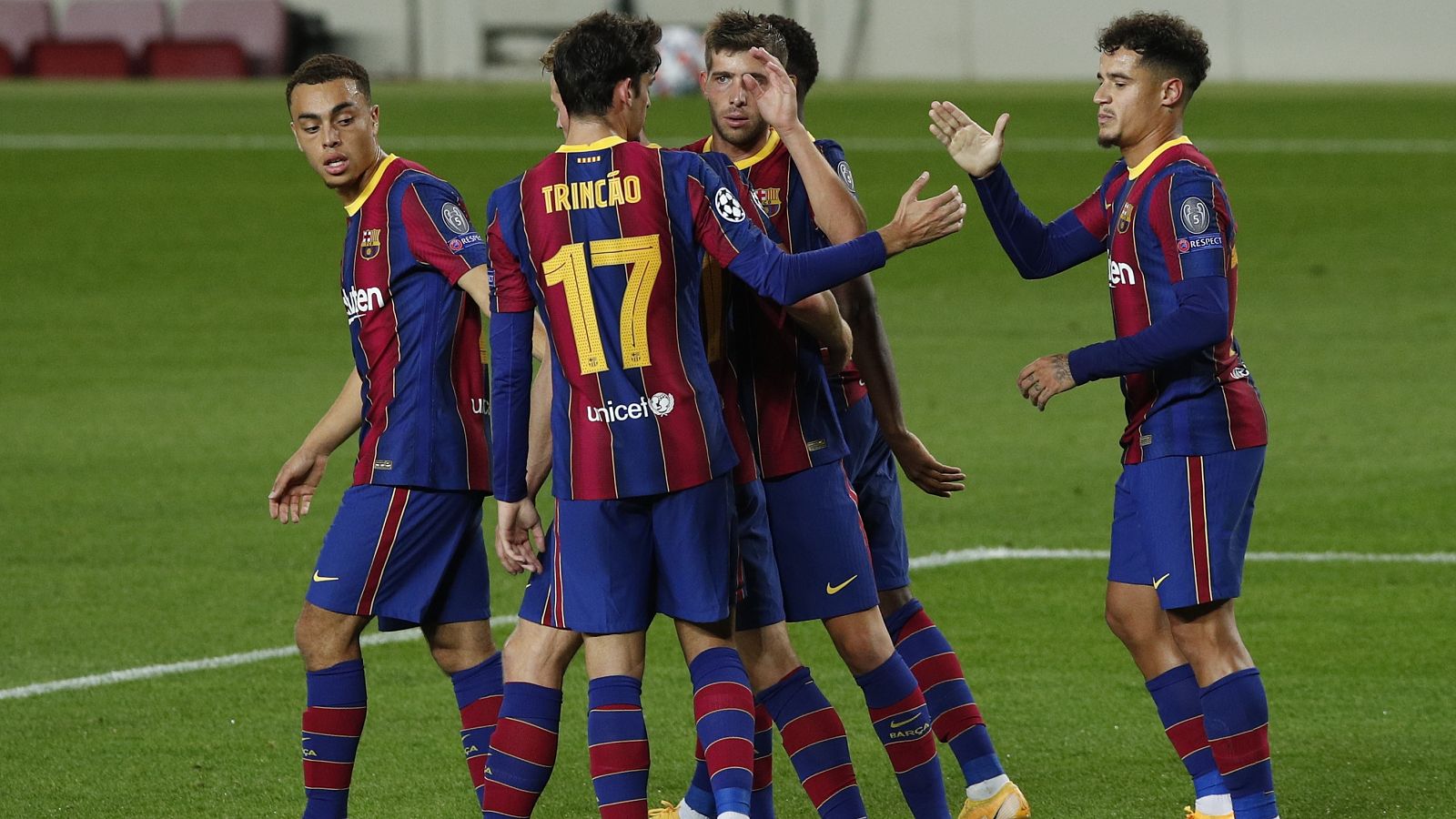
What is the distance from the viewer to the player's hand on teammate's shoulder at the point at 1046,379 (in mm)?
4902

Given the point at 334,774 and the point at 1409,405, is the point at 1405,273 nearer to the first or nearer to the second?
the point at 1409,405

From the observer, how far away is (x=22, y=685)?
22.5 ft

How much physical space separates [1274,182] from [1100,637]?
17173 mm

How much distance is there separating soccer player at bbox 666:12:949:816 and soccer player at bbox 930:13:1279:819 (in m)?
0.48

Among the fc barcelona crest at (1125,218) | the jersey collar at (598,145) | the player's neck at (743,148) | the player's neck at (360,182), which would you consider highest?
the jersey collar at (598,145)

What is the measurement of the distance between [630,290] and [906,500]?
5750 mm

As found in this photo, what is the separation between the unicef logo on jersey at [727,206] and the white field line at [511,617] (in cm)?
313

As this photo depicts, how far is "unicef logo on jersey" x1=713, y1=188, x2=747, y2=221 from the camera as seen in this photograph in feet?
14.5

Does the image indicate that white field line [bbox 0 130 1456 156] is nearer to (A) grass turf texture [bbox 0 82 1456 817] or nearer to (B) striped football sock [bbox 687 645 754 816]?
(A) grass turf texture [bbox 0 82 1456 817]

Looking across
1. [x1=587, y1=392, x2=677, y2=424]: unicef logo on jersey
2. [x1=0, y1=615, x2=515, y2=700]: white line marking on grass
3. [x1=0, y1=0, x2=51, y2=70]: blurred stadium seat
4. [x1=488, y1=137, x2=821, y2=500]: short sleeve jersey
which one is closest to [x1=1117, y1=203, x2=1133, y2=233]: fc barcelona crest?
[x1=488, y1=137, x2=821, y2=500]: short sleeve jersey

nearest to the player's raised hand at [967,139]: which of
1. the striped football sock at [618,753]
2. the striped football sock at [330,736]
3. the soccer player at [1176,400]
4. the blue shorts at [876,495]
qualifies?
the soccer player at [1176,400]

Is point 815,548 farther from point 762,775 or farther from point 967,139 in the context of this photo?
point 967,139

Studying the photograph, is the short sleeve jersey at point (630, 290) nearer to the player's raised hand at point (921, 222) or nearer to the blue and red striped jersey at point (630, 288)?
the blue and red striped jersey at point (630, 288)

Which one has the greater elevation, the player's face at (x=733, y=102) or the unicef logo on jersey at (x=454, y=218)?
the player's face at (x=733, y=102)
